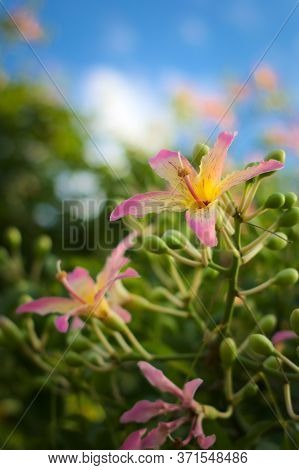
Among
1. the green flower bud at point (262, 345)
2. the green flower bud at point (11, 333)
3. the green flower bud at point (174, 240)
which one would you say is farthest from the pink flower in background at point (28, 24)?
the green flower bud at point (262, 345)

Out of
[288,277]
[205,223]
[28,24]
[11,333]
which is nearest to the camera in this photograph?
[205,223]

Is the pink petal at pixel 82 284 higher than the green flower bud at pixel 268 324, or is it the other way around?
the pink petal at pixel 82 284

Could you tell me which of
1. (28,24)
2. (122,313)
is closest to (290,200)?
(122,313)

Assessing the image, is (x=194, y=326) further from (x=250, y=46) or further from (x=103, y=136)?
(x=103, y=136)

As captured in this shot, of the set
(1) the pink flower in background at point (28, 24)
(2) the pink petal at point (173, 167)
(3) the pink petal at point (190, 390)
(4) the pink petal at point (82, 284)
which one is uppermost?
(1) the pink flower in background at point (28, 24)

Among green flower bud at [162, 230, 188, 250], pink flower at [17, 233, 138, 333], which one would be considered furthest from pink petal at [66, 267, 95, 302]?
green flower bud at [162, 230, 188, 250]

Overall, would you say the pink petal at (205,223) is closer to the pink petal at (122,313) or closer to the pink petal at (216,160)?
the pink petal at (216,160)

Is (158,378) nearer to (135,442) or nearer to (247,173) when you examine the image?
(135,442)
